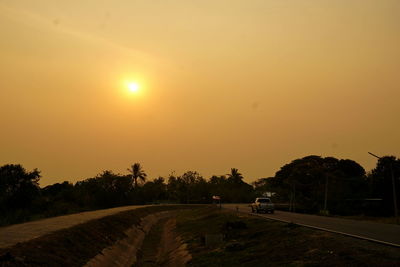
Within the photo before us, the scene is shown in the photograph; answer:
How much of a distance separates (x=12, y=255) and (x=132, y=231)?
30253 millimetres

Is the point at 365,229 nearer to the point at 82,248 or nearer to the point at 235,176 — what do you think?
the point at 82,248

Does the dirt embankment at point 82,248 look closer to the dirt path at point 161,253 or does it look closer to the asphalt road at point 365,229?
the dirt path at point 161,253

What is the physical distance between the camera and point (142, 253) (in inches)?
1531

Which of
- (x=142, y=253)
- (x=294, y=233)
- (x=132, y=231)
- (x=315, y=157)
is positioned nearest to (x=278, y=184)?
(x=315, y=157)

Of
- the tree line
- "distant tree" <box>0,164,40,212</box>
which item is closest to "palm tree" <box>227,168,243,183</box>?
the tree line

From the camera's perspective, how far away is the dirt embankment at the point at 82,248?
70.5 feet

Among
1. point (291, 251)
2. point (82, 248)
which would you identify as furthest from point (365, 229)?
point (82, 248)

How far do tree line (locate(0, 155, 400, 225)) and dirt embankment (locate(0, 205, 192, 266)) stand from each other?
1145 centimetres

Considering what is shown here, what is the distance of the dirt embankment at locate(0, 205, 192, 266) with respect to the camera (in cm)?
2149

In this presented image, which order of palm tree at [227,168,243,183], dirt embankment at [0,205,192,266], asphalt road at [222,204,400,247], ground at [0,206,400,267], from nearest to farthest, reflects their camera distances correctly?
ground at [0,206,400,267] → dirt embankment at [0,205,192,266] → asphalt road at [222,204,400,247] → palm tree at [227,168,243,183]

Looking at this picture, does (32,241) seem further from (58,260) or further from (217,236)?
(217,236)

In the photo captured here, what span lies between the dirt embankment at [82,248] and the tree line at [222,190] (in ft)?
37.6

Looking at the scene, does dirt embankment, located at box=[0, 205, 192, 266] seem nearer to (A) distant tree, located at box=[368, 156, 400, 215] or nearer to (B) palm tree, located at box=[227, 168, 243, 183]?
(A) distant tree, located at box=[368, 156, 400, 215]

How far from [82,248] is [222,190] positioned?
113 metres
